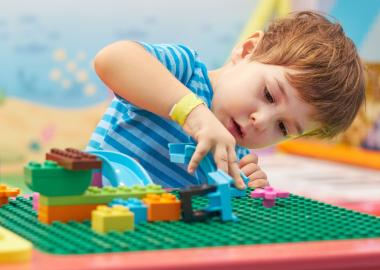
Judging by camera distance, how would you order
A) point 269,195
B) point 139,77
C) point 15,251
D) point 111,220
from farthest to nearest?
point 139,77, point 269,195, point 111,220, point 15,251

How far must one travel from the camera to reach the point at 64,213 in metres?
0.76

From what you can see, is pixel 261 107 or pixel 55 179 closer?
pixel 55 179

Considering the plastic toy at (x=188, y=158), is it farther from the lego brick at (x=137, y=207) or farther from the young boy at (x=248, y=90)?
the lego brick at (x=137, y=207)

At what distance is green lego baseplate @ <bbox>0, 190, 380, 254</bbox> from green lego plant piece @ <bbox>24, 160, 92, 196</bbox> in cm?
3

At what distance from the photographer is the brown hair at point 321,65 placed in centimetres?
116

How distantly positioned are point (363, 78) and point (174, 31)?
2276mm

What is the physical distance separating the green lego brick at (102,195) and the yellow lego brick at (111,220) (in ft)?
0.14

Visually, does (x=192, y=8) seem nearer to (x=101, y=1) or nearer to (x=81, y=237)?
(x=101, y=1)

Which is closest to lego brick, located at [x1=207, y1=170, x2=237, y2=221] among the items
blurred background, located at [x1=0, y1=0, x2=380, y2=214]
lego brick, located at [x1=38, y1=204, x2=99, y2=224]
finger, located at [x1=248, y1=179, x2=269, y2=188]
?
lego brick, located at [x1=38, y1=204, x2=99, y2=224]

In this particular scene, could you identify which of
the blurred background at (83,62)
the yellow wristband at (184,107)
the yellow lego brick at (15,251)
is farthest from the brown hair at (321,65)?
the blurred background at (83,62)

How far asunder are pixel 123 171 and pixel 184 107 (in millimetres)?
105

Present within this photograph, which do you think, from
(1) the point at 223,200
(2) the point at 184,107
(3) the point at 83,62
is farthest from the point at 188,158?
(3) the point at 83,62

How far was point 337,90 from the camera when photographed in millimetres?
1197

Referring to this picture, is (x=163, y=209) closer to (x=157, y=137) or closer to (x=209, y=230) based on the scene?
(x=209, y=230)
